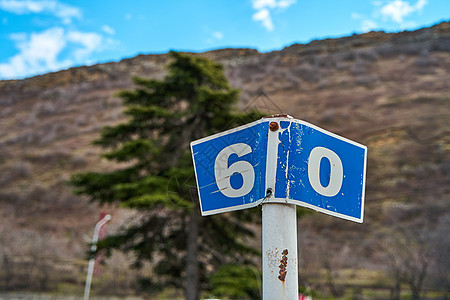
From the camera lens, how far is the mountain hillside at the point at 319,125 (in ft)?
95.8

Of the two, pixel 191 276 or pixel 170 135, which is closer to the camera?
pixel 191 276

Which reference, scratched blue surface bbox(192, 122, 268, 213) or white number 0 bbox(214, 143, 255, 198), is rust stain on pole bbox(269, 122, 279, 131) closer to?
scratched blue surface bbox(192, 122, 268, 213)

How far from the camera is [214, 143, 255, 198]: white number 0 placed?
197cm

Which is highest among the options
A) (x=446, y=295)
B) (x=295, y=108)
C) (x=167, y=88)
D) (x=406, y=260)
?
(x=295, y=108)

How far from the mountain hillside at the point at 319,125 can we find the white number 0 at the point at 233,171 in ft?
0.75

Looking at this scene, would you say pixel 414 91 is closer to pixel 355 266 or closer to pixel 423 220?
pixel 423 220

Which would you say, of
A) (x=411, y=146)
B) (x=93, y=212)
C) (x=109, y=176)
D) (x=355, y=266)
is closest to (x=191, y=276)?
(x=109, y=176)

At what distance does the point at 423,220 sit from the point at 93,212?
87.2ft

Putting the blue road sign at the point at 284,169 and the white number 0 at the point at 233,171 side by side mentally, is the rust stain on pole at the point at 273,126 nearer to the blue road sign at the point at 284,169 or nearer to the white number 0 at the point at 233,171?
the blue road sign at the point at 284,169

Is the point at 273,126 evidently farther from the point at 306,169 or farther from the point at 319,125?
the point at 319,125

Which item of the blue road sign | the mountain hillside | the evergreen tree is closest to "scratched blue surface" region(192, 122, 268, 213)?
the blue road sign

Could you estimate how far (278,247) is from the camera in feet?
5.97

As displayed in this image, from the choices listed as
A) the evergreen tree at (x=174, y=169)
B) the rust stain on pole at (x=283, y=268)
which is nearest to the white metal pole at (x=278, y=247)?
the rust stain on pole at (x=283, y=268)

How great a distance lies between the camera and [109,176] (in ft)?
43.1
